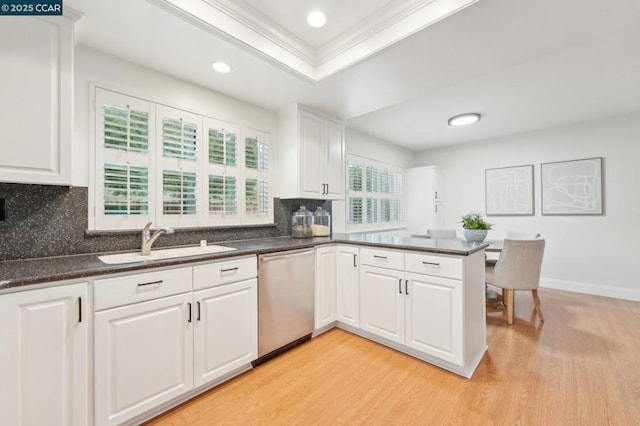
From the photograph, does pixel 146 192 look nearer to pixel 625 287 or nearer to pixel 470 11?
pixel 470 11

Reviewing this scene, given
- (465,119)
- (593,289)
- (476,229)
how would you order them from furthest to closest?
1. (593,289)
2. (465,119)
3. (476,229)

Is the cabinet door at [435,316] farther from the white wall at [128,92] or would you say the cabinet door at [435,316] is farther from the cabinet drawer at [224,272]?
the white wall at [128,92]

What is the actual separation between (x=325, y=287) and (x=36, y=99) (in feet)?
7.97

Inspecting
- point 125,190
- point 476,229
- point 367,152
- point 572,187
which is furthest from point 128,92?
point 572,187

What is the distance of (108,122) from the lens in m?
1.93

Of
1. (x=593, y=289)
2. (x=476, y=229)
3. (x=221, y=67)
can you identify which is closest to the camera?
(x=221, y=67)

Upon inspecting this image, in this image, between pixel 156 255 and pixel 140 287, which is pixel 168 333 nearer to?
pixel 140 287

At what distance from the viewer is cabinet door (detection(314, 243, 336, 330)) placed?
2576 millimetres

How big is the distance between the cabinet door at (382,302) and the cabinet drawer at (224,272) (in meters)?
1.07

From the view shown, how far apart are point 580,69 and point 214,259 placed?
3.60m

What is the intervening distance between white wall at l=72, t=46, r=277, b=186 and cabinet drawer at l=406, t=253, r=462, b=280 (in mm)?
2133

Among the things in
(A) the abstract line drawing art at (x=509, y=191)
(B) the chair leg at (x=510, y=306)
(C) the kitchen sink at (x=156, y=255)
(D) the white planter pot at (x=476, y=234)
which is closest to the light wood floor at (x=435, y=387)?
(B) the chair leg at (x=510, y=306)

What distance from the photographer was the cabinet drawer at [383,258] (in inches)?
88.9

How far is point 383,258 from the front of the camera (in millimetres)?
2365
